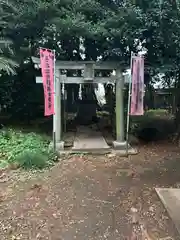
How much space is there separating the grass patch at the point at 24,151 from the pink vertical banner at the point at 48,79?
Answer: 812mm

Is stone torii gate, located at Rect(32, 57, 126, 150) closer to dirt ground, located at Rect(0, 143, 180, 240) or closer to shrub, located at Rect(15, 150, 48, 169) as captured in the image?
dirt ground, located at Rect(0, 143, 180, 240)

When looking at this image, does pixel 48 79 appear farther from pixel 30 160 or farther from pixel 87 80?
pixel 30 160

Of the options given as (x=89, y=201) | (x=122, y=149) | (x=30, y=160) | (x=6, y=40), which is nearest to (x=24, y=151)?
(x=30, y=160)

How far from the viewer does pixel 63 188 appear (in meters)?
5.02

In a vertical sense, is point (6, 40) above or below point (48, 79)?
above

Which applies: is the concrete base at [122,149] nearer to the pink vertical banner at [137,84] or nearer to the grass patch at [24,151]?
the pink vertical banner at [137,84]

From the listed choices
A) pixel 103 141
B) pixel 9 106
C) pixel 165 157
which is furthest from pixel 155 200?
pixel 9 106

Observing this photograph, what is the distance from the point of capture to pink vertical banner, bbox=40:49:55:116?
6.90 meters

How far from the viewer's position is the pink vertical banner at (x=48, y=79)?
690 centimetres

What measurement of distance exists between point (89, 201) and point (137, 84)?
356 cm

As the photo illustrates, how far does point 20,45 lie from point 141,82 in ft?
11.9

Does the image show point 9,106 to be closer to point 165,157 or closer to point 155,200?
point 165,157

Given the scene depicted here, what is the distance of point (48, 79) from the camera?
7.04m

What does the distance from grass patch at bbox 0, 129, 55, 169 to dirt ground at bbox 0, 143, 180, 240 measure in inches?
12.0
